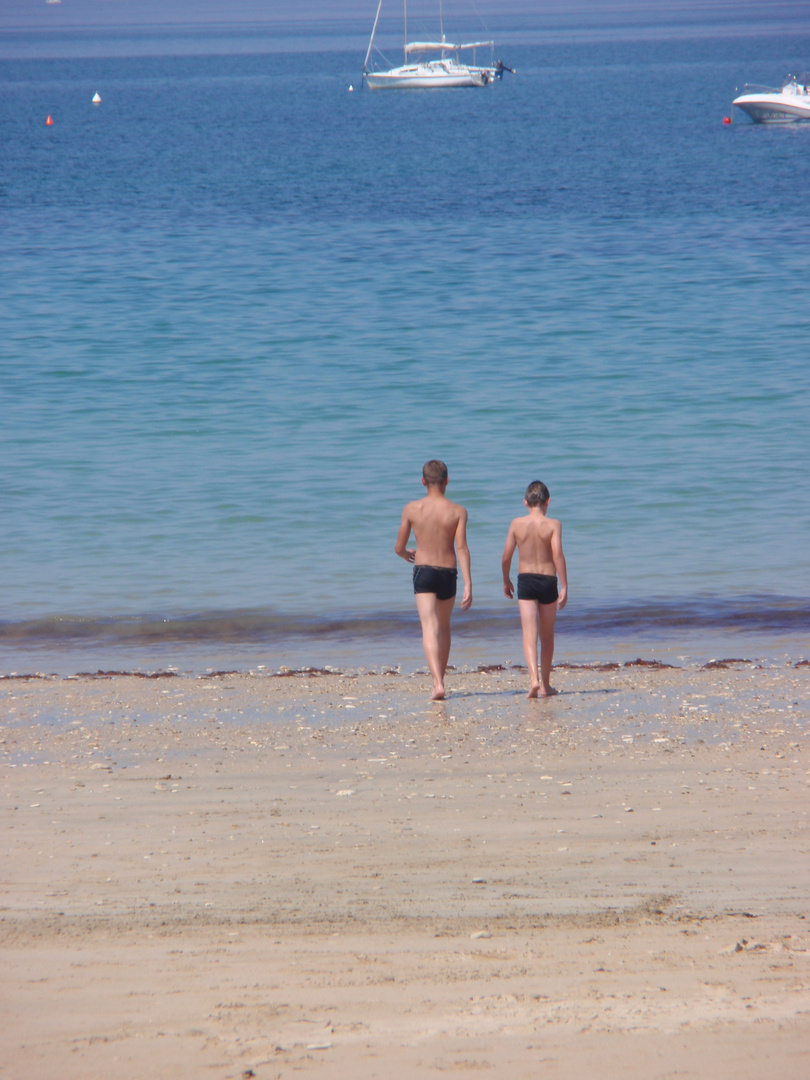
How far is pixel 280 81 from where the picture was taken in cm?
11231

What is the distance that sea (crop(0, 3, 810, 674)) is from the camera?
1061cm

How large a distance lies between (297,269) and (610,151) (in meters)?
28.6

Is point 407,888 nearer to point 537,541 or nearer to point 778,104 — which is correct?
point 537,541

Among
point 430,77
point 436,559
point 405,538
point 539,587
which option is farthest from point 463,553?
point 430,77

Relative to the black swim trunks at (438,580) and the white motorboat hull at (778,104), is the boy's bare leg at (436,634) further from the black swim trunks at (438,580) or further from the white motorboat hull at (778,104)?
the white motorboat hull at (778,104)

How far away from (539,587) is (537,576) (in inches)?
2.8

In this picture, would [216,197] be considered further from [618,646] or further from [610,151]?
[618,646]

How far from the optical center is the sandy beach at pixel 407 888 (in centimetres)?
379

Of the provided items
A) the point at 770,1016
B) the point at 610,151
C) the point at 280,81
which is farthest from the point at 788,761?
the point at 280,81

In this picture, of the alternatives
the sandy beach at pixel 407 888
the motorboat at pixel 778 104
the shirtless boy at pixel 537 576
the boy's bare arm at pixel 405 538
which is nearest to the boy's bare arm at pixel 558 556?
the shirtless boy at pixel 537 576

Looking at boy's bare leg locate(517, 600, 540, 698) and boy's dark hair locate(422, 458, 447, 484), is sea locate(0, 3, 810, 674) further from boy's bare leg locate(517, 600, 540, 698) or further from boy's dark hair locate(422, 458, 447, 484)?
boy's dark hair locate(422, 458, 447, 484)

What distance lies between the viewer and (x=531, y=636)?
7.73 metres

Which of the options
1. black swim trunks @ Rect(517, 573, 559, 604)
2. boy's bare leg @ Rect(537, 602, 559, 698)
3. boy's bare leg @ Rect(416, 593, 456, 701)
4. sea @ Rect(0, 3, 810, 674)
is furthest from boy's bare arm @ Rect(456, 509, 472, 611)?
sea @ Rect(0, 3, 810, 674)

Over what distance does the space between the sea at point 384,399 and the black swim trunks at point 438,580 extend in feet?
5.32
